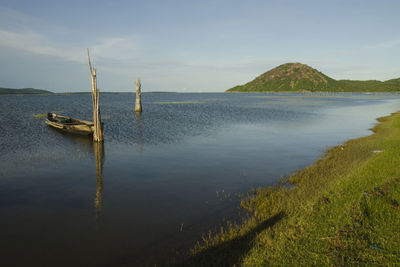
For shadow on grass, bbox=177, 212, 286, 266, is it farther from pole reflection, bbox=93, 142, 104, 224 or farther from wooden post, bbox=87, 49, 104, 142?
wooden post, bbox=87, 49, 104, 142

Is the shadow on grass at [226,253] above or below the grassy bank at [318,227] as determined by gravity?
below

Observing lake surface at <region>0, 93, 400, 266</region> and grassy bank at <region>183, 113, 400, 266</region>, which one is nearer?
grassy bank at <region>183, 113, 400, 266</region>

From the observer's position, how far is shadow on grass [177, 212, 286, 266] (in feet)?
23.1

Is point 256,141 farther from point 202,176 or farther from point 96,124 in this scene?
point 96,124

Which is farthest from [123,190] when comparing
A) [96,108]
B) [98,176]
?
[96,108]

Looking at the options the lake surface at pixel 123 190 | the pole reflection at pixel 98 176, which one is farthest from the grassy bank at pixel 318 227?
the pole reflection at pixel 98 176

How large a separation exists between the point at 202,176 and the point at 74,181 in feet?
25.4

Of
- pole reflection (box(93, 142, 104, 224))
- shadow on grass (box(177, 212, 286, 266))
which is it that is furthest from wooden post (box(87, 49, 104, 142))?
shadow on grass (box(177, 212, 286, 266))

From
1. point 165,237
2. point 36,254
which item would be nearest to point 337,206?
point 165,237

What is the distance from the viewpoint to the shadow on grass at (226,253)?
704 centimetres

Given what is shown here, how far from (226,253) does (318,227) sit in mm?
3316

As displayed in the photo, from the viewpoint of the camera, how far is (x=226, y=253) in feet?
24.3

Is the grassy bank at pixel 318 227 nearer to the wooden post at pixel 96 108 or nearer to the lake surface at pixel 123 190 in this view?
the lake surface at pixel 123 190

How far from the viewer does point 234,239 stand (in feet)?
27.1
